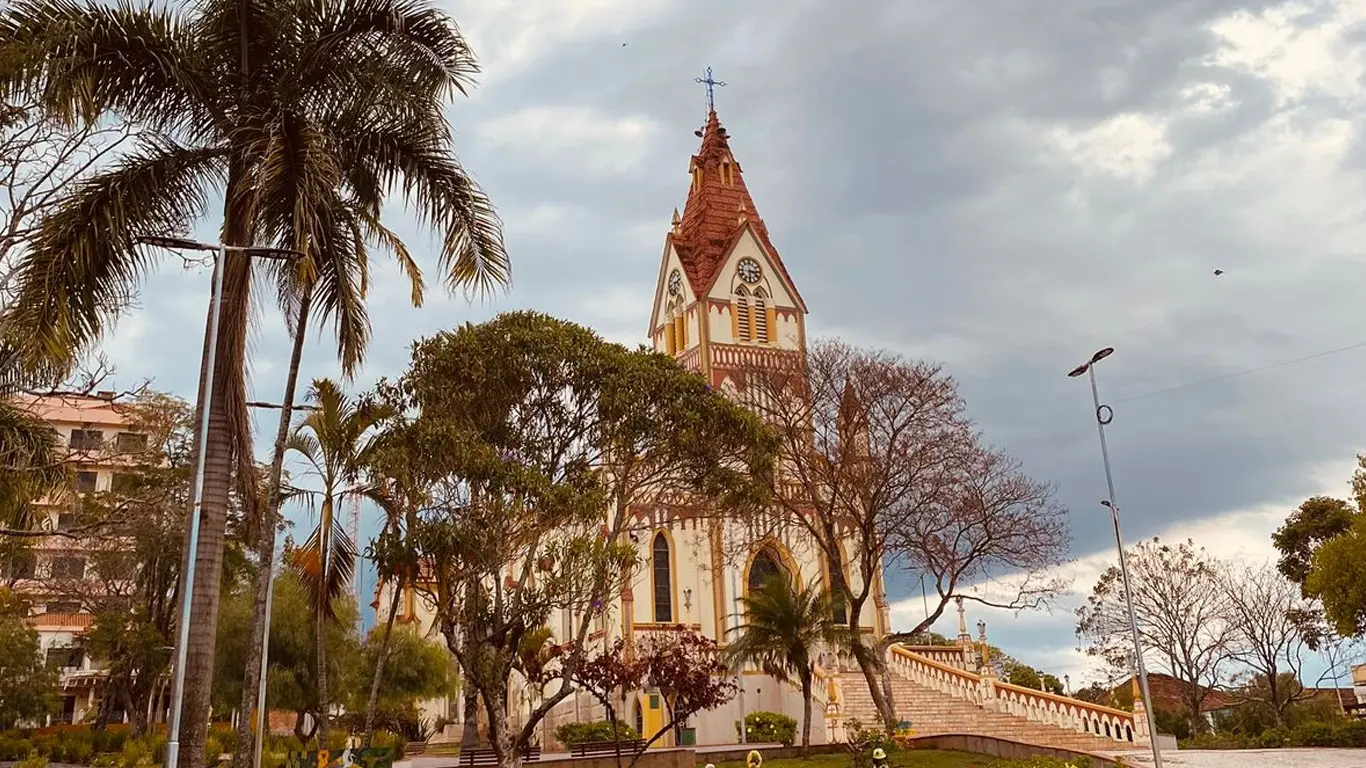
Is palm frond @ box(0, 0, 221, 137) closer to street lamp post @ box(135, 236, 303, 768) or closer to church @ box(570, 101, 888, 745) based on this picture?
street lamp post @ box(135, 236, 303, 768)

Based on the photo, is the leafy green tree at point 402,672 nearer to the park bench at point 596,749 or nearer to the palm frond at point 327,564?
the park bench at point 596,749

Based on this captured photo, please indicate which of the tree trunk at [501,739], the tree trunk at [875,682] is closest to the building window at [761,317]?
the tree trunk at [875,682]

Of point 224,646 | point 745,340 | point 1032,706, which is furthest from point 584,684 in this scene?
point 745,340

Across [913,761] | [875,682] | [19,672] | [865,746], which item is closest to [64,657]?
[19,672]

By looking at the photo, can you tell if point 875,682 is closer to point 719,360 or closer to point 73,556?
point 719,360

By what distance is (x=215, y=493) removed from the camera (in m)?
12.2

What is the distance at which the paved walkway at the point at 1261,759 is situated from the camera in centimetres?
1889

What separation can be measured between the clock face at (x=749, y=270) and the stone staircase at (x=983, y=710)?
16.6m

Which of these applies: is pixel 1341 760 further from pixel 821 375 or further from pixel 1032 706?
pixel 821 375

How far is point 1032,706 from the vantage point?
26.9 meters

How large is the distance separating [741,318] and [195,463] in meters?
32.8

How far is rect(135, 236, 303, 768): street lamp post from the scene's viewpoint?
393 inches

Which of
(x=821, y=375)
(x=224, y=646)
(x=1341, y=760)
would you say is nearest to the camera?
(x=1341, y=760)

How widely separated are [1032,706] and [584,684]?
1132 cm
